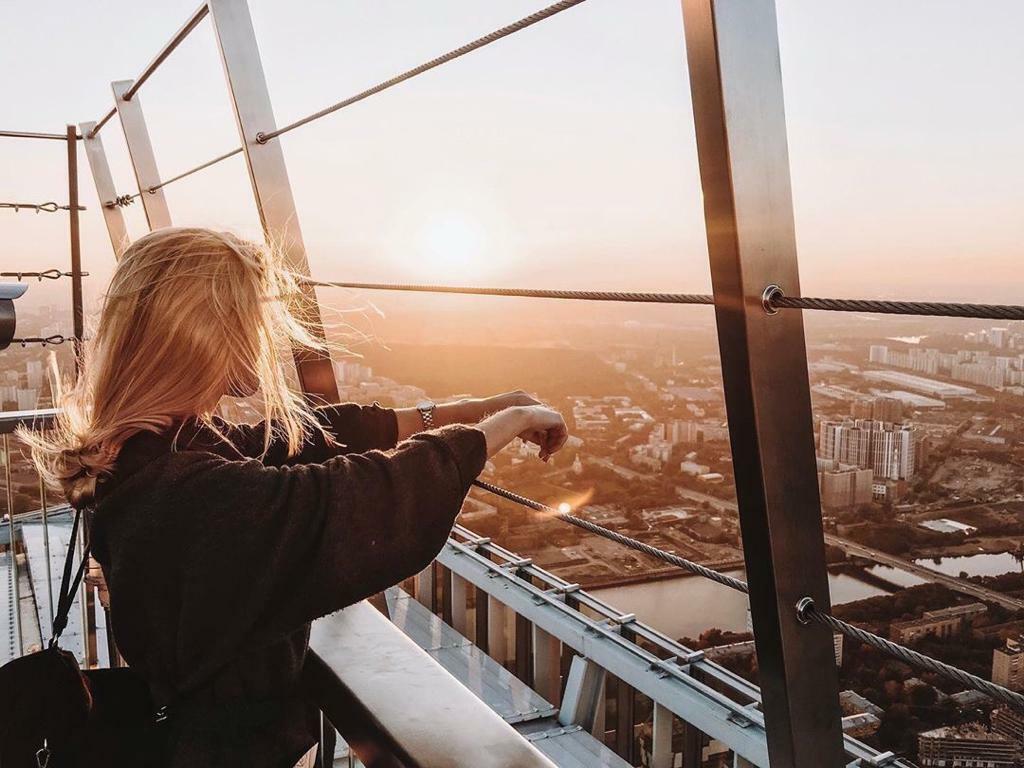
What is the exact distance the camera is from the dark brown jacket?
32.4 inches

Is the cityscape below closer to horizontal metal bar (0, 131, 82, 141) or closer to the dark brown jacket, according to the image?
the dark brown jacket

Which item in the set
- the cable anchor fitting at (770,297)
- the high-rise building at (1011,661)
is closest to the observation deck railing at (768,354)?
the cable anchor fitting at (770,297)

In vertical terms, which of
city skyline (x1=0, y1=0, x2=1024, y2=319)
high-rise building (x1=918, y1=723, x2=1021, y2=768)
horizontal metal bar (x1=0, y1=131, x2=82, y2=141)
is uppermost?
horizontal metal bar (x1=0, y1=131, x2=82, y2=141)

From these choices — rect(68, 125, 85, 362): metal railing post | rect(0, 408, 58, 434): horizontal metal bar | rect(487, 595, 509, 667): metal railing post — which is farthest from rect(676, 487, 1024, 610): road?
rect(487, 595, 509, 667): metal railing post

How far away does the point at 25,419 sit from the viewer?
1718 millimetres

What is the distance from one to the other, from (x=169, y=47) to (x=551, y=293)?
62.5 inches

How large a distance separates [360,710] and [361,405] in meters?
0.51

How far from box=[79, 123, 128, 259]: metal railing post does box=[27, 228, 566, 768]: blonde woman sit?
2504mm

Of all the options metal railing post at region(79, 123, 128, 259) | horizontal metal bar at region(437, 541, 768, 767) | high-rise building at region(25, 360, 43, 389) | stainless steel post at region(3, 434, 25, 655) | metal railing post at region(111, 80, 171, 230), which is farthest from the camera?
metal railing post at region(79, 123, 128, 259)

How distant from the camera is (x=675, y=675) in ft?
10.5

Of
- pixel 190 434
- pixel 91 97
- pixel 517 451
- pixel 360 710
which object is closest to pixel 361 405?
pixel 517 451

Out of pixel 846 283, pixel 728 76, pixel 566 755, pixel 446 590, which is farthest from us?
pixel 446 590

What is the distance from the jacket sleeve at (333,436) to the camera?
1.17 metres

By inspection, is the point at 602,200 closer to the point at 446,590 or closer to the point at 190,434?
the point at 190,434
